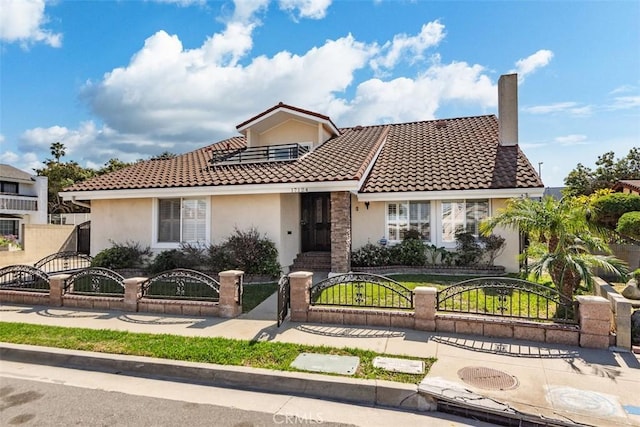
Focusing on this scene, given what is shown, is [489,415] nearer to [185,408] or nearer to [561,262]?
[185,408]

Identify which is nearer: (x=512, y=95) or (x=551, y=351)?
(x=551, y=351)

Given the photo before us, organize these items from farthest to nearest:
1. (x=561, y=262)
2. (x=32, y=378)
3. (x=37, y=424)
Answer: (x=561, y=262), (x=32, y=378), (x=37, y=424)

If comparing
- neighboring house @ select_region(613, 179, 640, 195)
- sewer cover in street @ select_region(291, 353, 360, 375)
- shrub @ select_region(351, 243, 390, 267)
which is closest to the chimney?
shrub @ select_region(351, 243, 390, 267)

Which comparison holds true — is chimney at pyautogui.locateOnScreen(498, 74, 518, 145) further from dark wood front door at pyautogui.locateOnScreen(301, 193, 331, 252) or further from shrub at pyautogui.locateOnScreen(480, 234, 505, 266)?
dark wood front door at pyautogui.locateOnScreen(301, 193, 331, 252)

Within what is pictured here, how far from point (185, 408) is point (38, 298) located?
23.6 ft

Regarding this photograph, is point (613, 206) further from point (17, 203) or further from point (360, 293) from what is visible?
point (17, 203)

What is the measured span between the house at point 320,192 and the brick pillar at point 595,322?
5.95 meters

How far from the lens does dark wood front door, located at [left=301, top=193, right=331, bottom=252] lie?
13922mm

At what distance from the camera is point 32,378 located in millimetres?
5645

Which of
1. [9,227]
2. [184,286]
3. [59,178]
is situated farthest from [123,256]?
[59,178]

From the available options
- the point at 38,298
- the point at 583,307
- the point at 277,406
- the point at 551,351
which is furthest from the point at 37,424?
the point at 583,307

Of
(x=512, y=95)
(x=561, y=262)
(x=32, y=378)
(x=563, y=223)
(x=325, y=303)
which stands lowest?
(x=32, y=378)

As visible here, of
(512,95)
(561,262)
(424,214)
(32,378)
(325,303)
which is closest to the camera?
(32,378)

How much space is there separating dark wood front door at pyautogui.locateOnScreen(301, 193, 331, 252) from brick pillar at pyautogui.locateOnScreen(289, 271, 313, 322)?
20.4 feet
